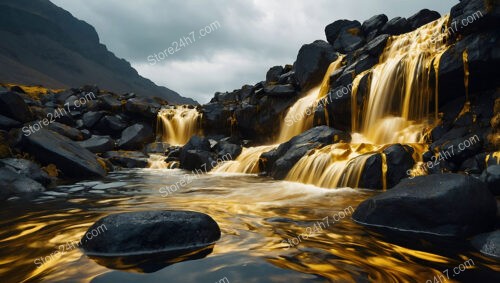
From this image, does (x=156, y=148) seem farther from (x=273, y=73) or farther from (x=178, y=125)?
(x=273, y=73)

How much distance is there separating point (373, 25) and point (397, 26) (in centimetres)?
306

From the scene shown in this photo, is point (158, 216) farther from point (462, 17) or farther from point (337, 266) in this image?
point (462, 17)

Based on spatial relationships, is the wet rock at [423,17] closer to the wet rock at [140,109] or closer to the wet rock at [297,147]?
the wet rock at [297,147]

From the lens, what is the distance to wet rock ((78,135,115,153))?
22.3 metres

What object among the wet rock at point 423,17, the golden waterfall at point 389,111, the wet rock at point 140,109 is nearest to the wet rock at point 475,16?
the golden waterfall at point 389,111

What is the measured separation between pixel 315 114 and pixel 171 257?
16.5 meters

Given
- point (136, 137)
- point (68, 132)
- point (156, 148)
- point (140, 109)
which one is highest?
point (140, 109)

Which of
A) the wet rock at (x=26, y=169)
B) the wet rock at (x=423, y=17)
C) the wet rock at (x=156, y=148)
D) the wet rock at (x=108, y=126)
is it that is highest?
the wet rock at (x=423, y=17)

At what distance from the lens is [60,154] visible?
13.7 m

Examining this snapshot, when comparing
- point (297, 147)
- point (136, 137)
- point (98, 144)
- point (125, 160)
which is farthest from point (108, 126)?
point (297, 147)

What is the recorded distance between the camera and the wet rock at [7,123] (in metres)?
16.7

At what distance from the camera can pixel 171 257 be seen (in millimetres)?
4465

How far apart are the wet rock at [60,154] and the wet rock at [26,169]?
118 cm

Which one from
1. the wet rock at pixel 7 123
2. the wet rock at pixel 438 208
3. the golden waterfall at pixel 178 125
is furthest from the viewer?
the golden waterfall at pixel 178 125
